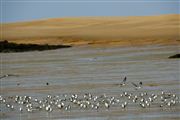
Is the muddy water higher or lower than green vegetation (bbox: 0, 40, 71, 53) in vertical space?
lower

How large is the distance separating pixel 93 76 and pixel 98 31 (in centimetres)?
2926

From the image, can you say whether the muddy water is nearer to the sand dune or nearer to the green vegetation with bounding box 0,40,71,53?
the green vegetation with bounding box 0,40,71,53

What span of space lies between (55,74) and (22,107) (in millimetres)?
8135

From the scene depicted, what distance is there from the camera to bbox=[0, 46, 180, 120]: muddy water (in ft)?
47.9

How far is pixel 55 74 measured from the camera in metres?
24.3

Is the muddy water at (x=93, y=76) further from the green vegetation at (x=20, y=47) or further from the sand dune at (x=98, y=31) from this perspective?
the sand dune at (x=98, y=31)

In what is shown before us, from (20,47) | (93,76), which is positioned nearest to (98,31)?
(20,47)

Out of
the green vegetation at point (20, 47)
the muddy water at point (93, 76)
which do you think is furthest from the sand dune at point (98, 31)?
the muddy water at point (93, 76)

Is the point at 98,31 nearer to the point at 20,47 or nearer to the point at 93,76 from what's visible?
the point at 20,47

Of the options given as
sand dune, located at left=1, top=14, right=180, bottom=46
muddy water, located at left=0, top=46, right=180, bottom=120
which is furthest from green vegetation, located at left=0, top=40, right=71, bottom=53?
muddy water, located at left=0, top=46, right=180, bottom=120

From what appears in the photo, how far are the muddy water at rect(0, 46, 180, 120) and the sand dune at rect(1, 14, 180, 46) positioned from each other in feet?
27.5

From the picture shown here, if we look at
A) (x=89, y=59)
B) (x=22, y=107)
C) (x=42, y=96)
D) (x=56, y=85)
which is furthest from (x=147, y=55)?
(x=22, y=107)

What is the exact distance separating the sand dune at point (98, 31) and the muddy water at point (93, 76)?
837 cm

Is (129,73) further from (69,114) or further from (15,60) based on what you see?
(15,60)
